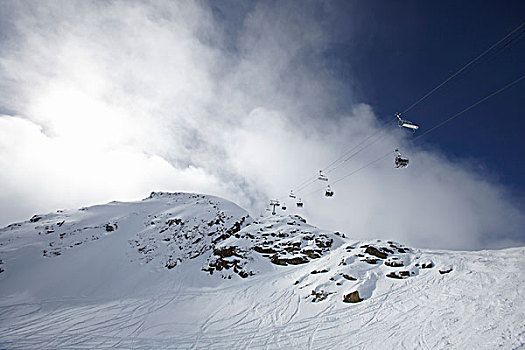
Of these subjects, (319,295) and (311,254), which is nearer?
(319,295)

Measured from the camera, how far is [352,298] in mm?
17000

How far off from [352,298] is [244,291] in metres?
11.3

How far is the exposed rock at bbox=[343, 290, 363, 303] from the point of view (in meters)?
16.8

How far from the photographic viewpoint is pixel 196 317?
18.9 meters

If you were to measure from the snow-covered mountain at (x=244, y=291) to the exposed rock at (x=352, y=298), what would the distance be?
7 centimetres

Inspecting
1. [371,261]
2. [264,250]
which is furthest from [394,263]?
[264,250]

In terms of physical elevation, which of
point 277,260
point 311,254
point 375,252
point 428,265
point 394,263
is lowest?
point 428,265

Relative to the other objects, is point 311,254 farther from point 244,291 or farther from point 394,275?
point 394,275

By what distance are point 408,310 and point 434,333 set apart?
2989 mm

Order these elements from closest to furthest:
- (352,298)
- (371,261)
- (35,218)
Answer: (352,298) → (371,261) → (35,218)

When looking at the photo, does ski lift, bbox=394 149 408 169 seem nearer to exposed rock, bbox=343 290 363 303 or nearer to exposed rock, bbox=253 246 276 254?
exposed rock, bbox=343 290 363 303

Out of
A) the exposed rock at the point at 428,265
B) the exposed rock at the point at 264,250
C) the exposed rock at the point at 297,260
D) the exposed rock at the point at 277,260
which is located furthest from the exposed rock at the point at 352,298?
the exposed rock at the point at 264,250

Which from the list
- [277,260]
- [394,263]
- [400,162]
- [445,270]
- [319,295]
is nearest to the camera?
[400,162]

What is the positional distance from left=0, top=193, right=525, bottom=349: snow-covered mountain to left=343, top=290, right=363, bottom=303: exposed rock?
0.23ft
